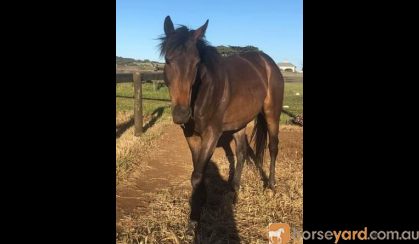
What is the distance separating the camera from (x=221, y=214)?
3.88 meters

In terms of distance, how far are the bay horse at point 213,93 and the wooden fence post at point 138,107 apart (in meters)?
3.16

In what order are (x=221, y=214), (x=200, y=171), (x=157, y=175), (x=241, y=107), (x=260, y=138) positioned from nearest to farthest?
(x=200, y=171) → (x=221, y=214) → (x=241, y=107) → (x=157, y=175) → (x=260, y=138)

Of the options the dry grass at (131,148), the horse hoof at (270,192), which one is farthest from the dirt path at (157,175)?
the horse hoof at (270,192)

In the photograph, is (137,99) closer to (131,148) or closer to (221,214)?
(131,148)

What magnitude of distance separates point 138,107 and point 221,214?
454 cm

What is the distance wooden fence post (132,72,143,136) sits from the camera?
25.4 feet

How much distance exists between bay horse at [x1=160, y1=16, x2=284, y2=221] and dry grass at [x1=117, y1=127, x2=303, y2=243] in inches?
11.9

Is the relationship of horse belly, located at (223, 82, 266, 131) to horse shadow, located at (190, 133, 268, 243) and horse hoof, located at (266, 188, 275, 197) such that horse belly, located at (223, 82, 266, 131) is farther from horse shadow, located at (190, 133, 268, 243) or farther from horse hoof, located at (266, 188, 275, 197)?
horse hoof, located at (266, 188, 275, 197)

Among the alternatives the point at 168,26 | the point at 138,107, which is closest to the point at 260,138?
the point at 168,26

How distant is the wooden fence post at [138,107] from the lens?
774 centimetres

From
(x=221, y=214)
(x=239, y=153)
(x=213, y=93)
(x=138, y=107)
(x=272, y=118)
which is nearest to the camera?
(x=213, y=93)

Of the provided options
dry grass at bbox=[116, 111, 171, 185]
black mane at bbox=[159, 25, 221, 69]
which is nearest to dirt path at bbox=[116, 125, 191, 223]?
dry grass at bbox=[116, 111, 171, 185]
